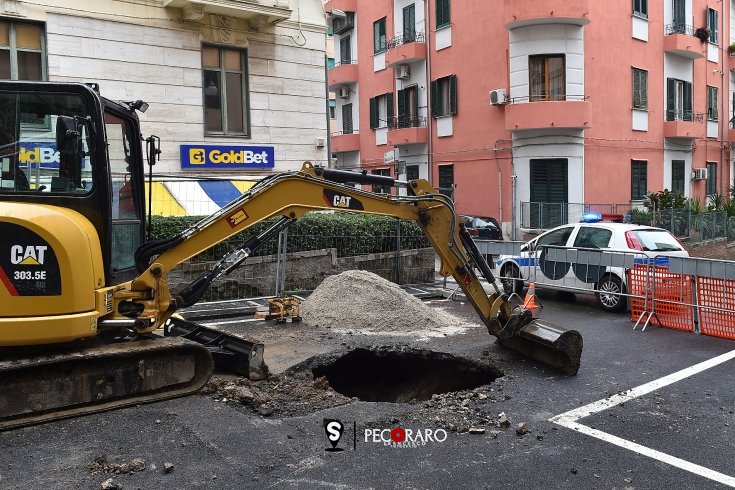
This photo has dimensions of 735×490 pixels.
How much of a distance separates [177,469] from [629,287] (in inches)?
348

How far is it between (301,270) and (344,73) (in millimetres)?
21472

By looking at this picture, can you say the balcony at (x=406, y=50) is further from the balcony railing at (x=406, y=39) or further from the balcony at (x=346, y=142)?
the balcony at (x=346, y=142)

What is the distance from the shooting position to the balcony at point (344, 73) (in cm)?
3316

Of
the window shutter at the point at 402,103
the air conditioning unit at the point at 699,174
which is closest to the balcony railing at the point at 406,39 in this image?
the window shutter at the point at 402,103

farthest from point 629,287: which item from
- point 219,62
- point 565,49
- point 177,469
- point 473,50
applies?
point 473,50

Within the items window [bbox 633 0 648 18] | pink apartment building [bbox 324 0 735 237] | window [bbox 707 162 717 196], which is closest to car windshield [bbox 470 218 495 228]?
pink apartment building [bbox 324 0 735 237]

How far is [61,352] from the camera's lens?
621 centimetres

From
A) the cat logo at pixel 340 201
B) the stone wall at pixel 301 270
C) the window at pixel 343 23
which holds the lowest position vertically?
the stone wall at pixel 301 270

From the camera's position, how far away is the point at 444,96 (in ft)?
89.9

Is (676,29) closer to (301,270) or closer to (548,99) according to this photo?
(548,99)

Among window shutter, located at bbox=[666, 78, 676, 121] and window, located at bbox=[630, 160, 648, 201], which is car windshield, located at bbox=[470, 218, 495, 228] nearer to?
window, located at bbox=[630, 160, 648, 201]

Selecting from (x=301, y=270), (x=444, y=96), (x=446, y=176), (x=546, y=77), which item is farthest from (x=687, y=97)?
(x=301, y=270)

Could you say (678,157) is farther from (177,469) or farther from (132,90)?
(177,469)

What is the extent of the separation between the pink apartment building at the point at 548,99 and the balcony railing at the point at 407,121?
6 centimetres
